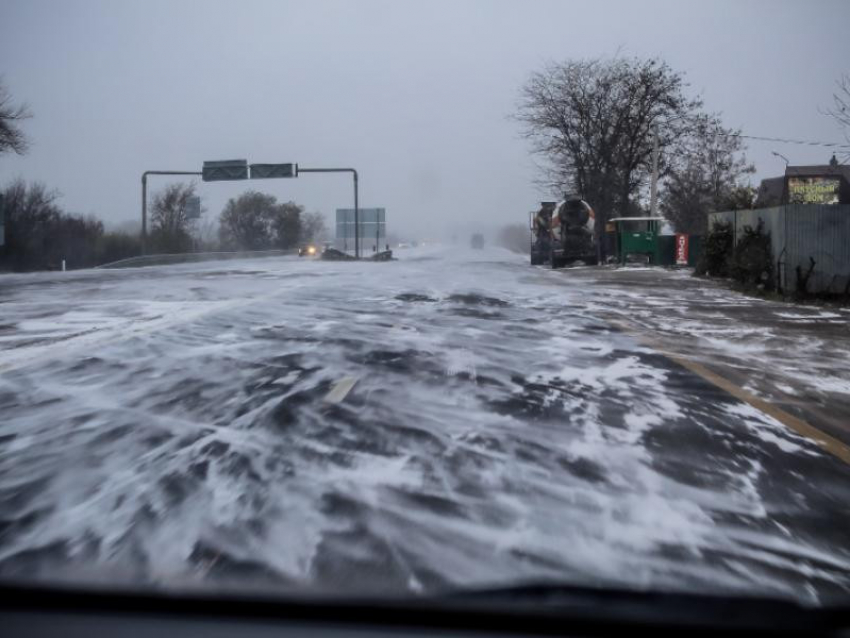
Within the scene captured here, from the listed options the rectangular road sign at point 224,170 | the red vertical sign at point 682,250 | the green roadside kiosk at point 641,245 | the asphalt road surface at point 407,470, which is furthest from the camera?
the rectangular road sign at point 224,170

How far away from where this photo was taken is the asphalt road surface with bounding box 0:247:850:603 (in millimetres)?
2955

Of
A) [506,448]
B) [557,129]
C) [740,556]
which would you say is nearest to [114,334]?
[506,448]

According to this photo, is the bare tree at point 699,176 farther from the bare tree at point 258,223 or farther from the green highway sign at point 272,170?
the bare tree at point 258,223

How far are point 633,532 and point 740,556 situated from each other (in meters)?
0.43

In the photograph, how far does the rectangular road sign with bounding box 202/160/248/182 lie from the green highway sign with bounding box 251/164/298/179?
78cm

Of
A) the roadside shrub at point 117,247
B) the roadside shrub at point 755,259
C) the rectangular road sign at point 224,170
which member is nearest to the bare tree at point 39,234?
the roadside shrub at point 117,247

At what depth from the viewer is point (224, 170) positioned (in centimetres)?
5134

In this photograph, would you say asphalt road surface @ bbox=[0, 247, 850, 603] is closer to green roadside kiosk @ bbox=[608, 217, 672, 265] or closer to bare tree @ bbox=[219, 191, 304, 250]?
green roadside kiosk @ bbox=[608, 217, 672, 265]

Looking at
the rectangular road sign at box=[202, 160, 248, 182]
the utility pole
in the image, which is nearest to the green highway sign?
the rectangular road sign at box=[202, 160, 248, 182]

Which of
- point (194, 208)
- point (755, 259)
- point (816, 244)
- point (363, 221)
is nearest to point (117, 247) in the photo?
A: point (194, 208)

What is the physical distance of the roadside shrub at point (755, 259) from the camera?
17922 mm

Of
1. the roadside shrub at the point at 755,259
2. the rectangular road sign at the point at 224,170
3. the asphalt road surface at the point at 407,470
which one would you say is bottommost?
the asphalt road surface at the point at 407,470

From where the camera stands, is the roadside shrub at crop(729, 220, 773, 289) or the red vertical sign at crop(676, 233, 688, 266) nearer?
the roadside shrub at crop(729, 220, 773, 289)

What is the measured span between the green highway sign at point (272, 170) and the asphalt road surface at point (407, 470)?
43990mm
